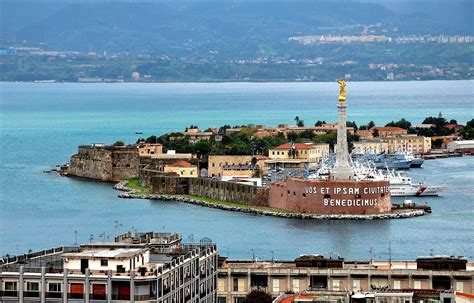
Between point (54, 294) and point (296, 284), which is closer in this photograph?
point (54, 294)

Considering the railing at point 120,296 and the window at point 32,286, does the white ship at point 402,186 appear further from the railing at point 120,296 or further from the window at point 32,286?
the railing at point 120,296

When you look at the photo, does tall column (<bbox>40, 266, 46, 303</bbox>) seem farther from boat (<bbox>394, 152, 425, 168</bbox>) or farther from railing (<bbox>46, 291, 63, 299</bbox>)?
boat (<bbox>394, 152, 425, 168</bbox>)

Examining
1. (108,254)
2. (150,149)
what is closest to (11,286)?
(108,254)

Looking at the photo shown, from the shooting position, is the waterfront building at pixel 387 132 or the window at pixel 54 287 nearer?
the window at pixel 54 287

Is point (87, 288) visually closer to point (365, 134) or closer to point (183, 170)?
point (183, 170)

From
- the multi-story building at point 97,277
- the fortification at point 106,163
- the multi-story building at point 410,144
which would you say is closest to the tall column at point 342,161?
the fortification at point 106,163

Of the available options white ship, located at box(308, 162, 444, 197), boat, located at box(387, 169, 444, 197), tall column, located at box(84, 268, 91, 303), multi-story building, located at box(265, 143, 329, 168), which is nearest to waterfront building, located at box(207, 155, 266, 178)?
multi-story building, located at box(265, 143, 329, 168)

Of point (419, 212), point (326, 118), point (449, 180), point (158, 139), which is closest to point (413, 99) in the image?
point (326, 118)
